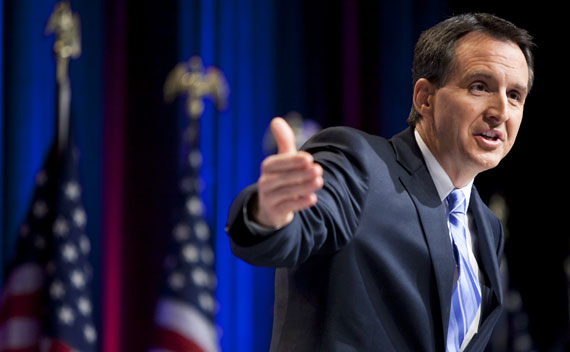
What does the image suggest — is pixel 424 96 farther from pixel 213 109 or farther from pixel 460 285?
pixel 213 109

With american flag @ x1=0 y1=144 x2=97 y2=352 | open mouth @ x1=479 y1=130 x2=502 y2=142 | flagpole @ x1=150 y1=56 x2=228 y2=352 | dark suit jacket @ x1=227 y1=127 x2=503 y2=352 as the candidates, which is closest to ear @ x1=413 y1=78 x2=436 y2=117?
open mouth @ x1=479 y1=130 x2=502 y2=142

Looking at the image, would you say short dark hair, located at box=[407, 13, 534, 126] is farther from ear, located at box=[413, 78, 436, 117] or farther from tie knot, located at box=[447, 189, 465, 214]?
tie knot, located at box=[447, 189, 465, 214]

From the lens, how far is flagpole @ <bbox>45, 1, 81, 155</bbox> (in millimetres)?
4020

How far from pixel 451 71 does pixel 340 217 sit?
530 mm

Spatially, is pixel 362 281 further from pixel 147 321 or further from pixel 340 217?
pixel 147 321

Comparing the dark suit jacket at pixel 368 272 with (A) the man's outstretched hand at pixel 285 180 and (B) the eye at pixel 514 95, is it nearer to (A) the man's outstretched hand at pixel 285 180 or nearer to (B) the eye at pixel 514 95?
(A) the man's outstretched hand at pixel 285 180

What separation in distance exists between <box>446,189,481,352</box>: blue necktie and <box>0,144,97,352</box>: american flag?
8.91ft

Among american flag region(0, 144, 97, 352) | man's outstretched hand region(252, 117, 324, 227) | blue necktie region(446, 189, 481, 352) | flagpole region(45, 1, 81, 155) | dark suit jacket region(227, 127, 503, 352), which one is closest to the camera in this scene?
man's outstretched hand region(252, 117, 324, 227)

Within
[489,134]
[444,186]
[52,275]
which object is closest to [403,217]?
[444,186]

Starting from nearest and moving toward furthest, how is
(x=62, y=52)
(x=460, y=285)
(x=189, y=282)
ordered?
1. (x=460, y=285)
2. (x=62, y=52)
3. (x=189, y=282)

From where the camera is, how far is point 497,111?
1.54 m

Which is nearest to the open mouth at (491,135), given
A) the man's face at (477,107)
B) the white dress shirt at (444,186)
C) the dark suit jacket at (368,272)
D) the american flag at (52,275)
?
the man's face at (477,107)

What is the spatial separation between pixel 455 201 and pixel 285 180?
698 mm

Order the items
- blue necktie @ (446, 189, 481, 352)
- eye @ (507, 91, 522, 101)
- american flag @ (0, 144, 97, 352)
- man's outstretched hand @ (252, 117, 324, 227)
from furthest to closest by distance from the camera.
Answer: american flag @ (0, 144, 97, 352), eye @ (507, 91, 522, 101), blue necktie @ (446, 189, 481, 352), man's outstretched hand @ (252, 117, 324, 227)
